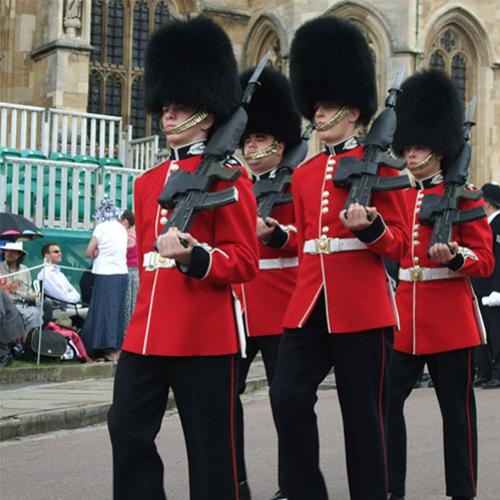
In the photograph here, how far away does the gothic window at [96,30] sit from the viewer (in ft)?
85.4

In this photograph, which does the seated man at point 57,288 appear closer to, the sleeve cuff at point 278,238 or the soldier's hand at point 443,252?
the sleeve cuff at point 278,238

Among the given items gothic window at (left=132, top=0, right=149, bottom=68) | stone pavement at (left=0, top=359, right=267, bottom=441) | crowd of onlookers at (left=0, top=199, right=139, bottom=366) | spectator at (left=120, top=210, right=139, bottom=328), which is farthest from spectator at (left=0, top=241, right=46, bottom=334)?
gothic window at (left=132, top=0, right=149, bottom=68)

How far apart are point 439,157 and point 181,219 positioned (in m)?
2.66

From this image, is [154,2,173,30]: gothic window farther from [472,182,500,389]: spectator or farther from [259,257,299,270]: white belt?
[259,257,299,270]: white belt

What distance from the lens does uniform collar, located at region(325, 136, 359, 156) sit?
640cm

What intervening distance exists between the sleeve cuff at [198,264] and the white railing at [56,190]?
468 inches

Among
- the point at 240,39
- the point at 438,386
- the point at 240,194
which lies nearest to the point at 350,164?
the point at 240,194

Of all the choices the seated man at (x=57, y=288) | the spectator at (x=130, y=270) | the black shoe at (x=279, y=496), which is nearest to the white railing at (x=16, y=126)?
the spectator at (x=130, y=270)

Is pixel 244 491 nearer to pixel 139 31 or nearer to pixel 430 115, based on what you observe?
pixel 430 115

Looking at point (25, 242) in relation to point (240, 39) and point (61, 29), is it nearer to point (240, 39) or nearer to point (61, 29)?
point (61, 29)

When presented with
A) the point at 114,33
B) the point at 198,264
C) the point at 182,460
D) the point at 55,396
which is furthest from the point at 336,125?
the point at 114,33

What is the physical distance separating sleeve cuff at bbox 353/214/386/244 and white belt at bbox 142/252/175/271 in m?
1.05

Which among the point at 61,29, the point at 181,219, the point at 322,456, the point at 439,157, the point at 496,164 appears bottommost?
the point at 322,456

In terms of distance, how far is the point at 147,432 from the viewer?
5.14 meters
